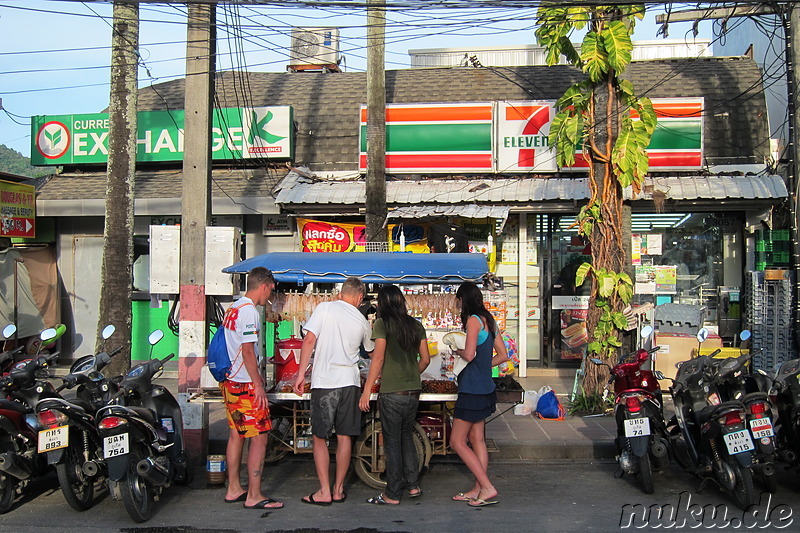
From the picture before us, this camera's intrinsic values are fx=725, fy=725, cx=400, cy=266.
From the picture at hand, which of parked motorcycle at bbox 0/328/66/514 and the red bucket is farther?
the red bucket

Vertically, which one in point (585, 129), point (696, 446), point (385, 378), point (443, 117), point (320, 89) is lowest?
point (696, 446)

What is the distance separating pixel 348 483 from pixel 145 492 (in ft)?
6.11

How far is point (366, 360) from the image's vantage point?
289 inches

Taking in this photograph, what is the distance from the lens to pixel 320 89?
13.6 m

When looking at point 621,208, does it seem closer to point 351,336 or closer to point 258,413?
point 351,336

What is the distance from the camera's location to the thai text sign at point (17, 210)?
11.2 m

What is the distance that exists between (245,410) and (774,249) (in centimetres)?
856

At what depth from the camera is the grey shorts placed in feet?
19.6

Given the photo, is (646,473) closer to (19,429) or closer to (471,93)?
(19,429)

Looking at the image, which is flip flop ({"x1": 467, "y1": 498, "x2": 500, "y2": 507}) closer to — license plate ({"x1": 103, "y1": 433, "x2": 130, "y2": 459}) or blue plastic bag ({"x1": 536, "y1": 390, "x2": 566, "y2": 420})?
license plate ({"x1": 103, "y1": 433, "x2": 130, "y2": 459})

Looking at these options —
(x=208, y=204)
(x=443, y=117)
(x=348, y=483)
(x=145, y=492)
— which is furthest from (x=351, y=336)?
(x=443, y=117)

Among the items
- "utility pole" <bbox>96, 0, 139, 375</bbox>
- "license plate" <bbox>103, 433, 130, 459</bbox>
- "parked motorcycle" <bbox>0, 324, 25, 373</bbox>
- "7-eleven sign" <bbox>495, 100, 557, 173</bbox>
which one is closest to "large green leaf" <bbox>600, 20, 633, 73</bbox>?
"7-eleven sign" <bbox>495, 100, 557, 173</bbox>

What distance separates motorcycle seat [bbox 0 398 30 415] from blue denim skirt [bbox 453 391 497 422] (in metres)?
3.60

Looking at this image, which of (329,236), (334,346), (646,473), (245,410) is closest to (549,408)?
(646,473)
